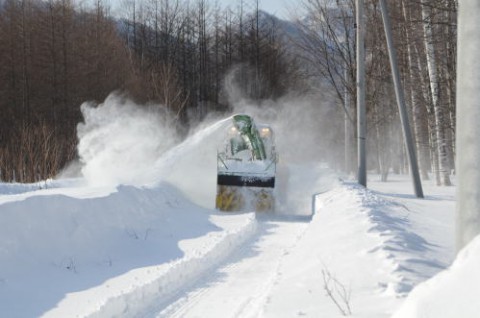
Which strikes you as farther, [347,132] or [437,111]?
[347,132]

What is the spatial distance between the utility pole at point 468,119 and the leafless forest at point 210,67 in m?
12.7

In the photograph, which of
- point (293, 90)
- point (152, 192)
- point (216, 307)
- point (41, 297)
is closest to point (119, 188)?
point (152, 192)

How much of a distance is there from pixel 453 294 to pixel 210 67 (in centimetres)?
5283

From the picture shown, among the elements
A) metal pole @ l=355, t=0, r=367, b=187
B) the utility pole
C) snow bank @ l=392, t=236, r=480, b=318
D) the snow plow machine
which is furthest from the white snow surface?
metal pole @ l=355, t=0, r=367, b=187

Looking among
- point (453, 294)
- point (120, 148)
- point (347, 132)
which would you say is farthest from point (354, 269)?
point (347, 132)

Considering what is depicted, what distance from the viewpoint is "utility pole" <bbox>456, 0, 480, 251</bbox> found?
10.5ft

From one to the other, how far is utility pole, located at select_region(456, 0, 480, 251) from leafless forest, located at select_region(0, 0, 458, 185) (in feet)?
41.7

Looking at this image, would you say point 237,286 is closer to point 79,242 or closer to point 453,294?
point 79,242

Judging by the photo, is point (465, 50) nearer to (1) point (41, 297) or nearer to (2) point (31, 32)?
(1) point (41, 297)

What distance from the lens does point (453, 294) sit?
2322 mm

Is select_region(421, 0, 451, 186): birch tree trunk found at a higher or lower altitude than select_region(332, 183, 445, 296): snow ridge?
higher

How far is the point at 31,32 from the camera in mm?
42406

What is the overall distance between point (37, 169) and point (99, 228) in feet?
42.4

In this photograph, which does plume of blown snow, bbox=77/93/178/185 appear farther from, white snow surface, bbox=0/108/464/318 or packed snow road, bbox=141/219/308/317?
packed snow road, bbox=141/219/308/317
